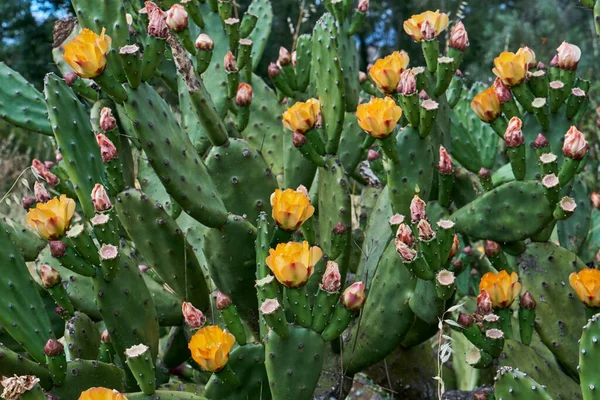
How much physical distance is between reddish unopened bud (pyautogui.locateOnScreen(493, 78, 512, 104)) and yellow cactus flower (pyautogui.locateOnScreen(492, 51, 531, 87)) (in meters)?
0.02

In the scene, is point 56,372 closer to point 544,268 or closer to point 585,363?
point 585,363

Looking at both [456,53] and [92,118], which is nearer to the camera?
[456,53]

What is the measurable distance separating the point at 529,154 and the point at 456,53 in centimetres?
32

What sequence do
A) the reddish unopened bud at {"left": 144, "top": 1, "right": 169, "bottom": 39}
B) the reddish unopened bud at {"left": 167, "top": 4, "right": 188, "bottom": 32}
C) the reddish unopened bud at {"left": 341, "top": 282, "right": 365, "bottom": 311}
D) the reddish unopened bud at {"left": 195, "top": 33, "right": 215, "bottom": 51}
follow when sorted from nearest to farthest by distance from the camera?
1. the reddish unopened bud at {"left": 341, "top": 282, "right": 365, "bottom": 311}
2. the reddish unopened bud at {"left": 144, "top": 1, "right": 169, "bottom": 39}
3. the reddish unopened bud at {"left": 167, "top": 4, "right": 188, "bottom": 32}
4. the reddish unopened bud at {"left": 195, "top": 33, "right": 215, "bottom": 51}

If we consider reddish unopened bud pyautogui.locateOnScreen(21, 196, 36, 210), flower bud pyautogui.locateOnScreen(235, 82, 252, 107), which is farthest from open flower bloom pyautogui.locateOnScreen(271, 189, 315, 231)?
reddish unopened bud pyautogui.locateOnScreen(21, 196, 36, 210)

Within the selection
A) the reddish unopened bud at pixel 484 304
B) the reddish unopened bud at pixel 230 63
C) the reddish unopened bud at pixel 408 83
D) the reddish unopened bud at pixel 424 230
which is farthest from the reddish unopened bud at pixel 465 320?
the reddish unopened bud at pixel 230 63

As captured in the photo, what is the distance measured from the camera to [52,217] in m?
1.49

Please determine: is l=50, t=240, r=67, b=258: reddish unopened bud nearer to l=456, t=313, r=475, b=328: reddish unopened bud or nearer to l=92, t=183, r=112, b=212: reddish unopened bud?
l=92, t=183, r=112, b=212: reddish unopened bud

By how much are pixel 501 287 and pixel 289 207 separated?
0.50 metres

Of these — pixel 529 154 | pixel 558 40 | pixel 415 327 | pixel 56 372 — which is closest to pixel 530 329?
pixel 415 327

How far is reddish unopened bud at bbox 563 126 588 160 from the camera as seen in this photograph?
161cm

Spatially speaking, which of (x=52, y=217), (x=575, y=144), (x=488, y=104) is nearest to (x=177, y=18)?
(x=52, y=217)

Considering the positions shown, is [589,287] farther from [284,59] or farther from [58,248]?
[284,59]

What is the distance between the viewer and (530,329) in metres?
1.75
